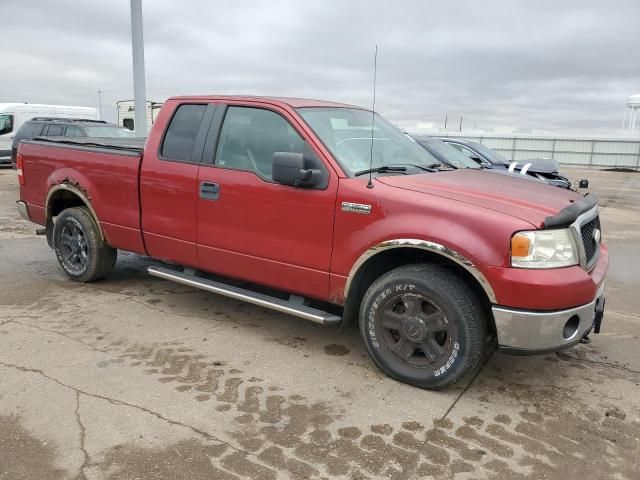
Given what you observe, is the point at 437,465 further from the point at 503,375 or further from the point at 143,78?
the point at 143,78

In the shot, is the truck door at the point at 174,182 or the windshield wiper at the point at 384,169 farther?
the truck door at the point at 174,182

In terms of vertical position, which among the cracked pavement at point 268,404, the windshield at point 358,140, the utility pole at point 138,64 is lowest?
the cracked pavement at point 268,404

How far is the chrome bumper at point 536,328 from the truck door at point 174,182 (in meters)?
2.53

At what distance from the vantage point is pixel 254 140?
4277 millimetres

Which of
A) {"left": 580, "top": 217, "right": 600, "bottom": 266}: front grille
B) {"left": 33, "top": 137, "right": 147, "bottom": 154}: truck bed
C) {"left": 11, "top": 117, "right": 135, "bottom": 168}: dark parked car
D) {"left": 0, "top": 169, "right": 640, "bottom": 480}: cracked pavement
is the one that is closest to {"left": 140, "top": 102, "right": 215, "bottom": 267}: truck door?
{"left": 33, "top": 137, "right": 147, "bottom": 154}: truck bed

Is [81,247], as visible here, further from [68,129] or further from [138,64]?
[68,129]

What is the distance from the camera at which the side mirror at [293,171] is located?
3643 millimetres

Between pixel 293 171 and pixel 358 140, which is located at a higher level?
pixel 358 140

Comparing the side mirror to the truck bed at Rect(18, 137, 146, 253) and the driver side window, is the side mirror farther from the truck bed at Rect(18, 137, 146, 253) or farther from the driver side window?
the truck bed at Rect(18, 137, 146, 253)

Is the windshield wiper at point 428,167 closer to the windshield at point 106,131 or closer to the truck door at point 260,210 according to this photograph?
the truck door at point 260,210

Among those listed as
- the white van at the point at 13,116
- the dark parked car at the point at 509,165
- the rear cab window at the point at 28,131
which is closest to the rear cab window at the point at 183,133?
the dark parked car at the point at 509,165

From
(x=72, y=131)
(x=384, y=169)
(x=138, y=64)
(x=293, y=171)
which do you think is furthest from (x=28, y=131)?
(x=384, y=169)

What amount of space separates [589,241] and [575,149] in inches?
1490

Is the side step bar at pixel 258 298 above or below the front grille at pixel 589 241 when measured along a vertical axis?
below
